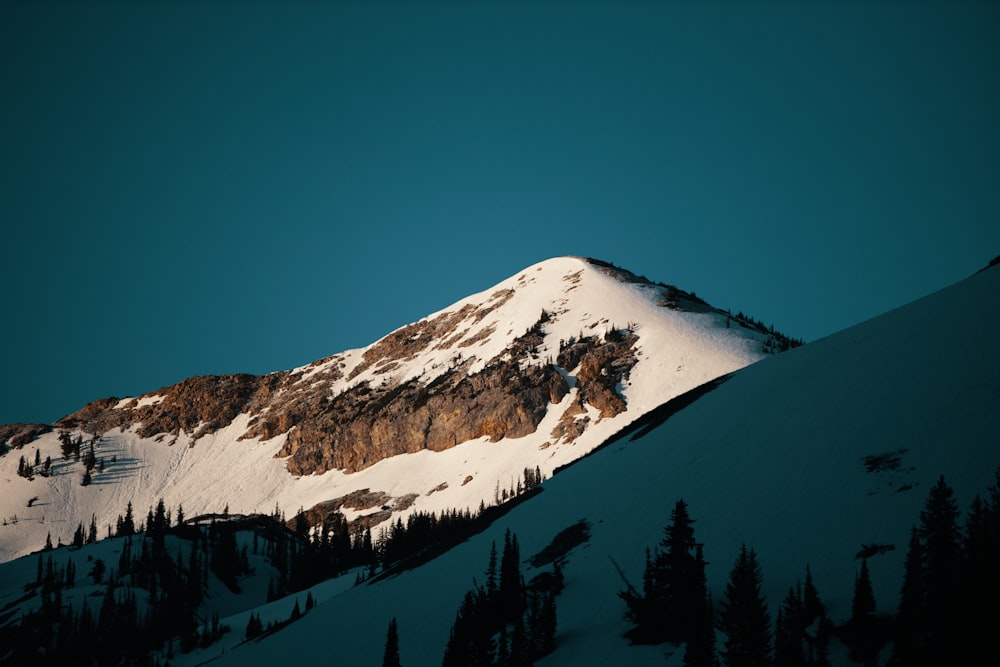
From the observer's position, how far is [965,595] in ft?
123

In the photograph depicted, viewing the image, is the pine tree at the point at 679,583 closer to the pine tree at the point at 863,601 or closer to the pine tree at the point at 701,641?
the pine tree at the point at 701,641

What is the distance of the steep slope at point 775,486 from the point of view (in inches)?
2048

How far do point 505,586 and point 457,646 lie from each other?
28.6ft

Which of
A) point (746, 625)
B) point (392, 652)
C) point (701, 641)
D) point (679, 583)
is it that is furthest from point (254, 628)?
point (746, 625)

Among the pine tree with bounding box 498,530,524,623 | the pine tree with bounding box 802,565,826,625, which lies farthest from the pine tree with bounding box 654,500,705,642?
the pine tree with bounding box 498,530,524,623

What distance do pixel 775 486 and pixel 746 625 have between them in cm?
2294

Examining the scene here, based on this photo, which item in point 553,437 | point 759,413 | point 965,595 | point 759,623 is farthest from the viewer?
point 553,437

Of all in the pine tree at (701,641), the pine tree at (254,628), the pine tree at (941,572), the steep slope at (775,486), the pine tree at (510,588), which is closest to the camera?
the pine tree at (941,572)

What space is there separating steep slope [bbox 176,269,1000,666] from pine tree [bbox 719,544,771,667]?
3001 mm

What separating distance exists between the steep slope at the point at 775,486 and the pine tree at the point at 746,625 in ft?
9.85

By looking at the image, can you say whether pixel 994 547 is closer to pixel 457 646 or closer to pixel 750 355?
pixel 457 646

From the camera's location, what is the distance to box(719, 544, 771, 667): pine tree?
138ft

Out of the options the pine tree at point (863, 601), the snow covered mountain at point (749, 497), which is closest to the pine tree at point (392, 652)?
the snow covered mountain at point (749, 497)

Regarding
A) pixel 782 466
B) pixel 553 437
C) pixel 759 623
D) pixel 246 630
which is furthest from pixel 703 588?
pixel 553 437
